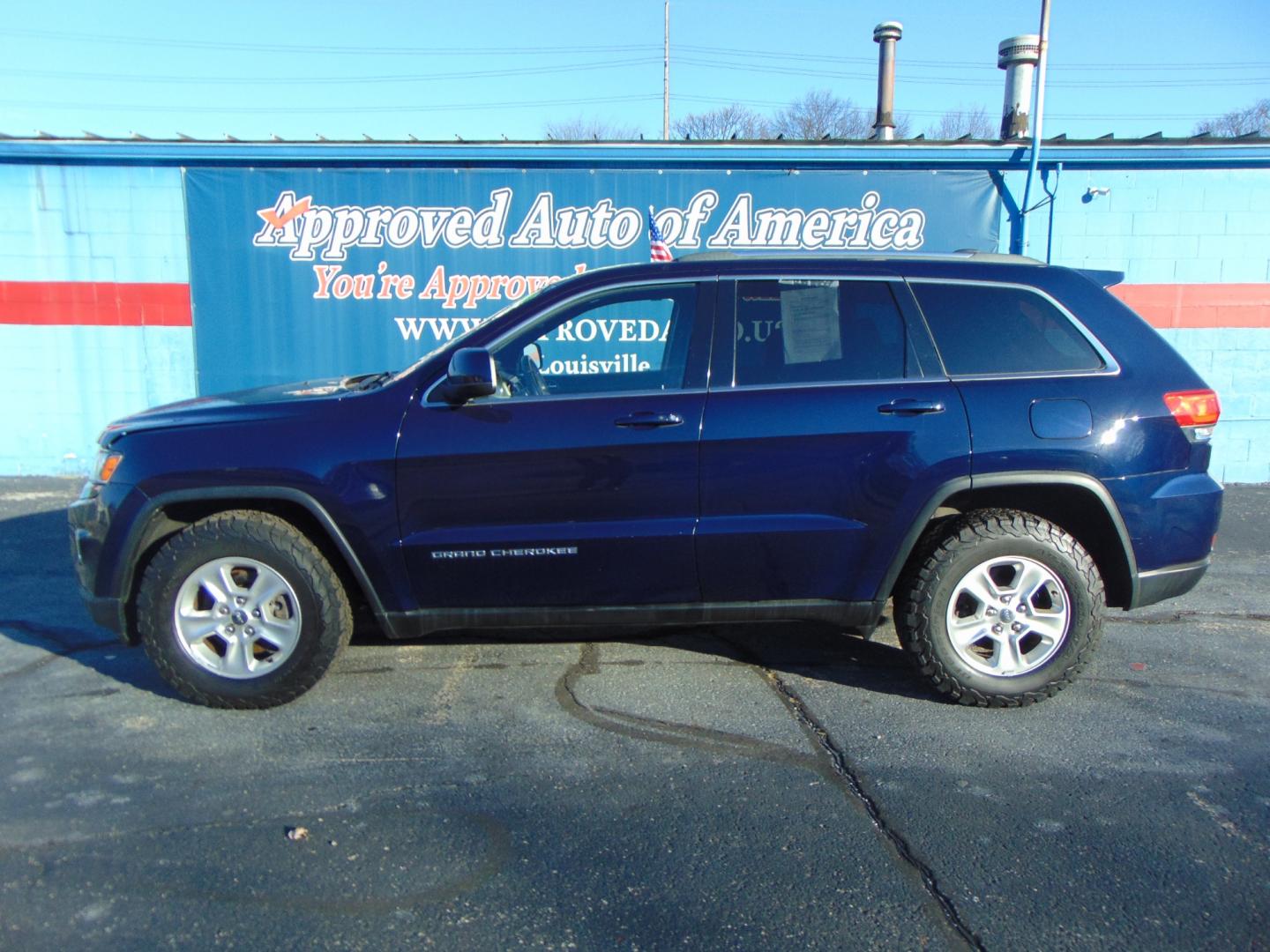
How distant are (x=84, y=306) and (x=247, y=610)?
23.3ft

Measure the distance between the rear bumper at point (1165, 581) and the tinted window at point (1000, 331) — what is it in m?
0.90

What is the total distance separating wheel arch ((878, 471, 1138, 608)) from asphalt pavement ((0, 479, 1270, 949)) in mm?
578

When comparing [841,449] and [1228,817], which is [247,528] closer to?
[841,449]

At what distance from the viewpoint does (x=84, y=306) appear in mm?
9328

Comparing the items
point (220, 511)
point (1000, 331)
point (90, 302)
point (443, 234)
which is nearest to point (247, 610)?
point (220, 511)

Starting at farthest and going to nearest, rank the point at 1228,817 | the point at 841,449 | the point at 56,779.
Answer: the point at 841,449
the point at 56,779
the point at 1228,817

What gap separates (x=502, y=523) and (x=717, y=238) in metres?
6.18

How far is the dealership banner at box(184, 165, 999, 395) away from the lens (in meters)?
9.14

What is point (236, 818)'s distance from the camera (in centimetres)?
309

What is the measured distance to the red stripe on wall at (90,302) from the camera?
9.28 metres

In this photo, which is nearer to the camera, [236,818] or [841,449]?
[236,818]

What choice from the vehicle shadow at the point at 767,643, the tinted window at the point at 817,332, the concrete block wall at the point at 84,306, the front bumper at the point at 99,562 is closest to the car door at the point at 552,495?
the tinted window at the point at 817,332

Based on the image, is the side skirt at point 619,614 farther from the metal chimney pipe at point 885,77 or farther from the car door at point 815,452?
the metal chimney pipe at point 885,77

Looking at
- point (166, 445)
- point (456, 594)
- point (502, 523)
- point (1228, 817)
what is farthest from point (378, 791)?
point (1228, 817)
